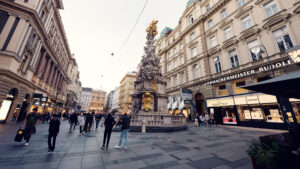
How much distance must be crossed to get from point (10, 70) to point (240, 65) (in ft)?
86.1

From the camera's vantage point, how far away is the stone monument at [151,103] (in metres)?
11.1

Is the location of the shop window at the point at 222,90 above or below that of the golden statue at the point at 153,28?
below

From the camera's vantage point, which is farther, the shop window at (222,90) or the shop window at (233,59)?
the shop window at (222,90)

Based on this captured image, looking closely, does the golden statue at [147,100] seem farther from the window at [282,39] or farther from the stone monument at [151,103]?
the window at [282,39]

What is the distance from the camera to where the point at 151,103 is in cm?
1299

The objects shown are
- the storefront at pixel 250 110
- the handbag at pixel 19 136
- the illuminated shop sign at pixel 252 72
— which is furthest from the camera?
the storefront at pixel 250 110

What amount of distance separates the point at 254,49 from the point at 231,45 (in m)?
3.08

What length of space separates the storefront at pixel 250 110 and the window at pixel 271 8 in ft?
32.6

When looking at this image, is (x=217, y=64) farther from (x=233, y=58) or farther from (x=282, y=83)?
(x=282, y=83)

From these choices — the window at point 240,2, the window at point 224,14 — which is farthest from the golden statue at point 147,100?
the window at point 240,2

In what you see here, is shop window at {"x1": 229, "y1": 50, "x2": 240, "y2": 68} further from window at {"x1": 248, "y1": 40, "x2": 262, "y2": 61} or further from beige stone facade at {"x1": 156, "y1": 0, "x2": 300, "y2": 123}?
window at {"x1": 248, "y1": 40, "x2": 262, "y2": 61}

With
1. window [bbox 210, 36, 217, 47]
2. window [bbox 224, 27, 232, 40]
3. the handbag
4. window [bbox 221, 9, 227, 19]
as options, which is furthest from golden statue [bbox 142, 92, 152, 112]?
window [bbox 221, 9, 227, 19]

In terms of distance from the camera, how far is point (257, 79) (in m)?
14.5

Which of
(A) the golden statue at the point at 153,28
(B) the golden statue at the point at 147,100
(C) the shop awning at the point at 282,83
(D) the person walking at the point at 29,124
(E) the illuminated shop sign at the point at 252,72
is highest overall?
(A) the golden statue at the point at 153,28
